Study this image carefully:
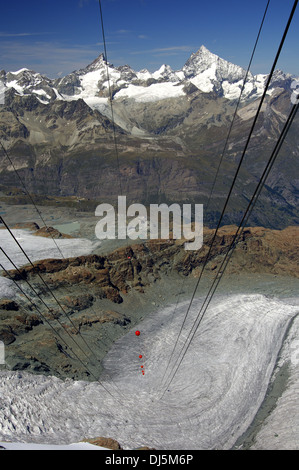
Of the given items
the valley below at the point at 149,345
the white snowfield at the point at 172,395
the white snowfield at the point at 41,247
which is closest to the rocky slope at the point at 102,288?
the valley below at the point at 149,345

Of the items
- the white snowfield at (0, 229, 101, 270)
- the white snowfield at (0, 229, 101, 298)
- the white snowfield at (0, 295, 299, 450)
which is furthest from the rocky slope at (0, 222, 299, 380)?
the white snowfield at (0, 229, 101, 270)

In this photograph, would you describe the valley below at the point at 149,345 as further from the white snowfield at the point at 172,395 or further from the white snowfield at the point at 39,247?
the white snowfield at the point at 39,247

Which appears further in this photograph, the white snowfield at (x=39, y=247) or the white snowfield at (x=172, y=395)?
the white snowfield at (x=39, y=247)

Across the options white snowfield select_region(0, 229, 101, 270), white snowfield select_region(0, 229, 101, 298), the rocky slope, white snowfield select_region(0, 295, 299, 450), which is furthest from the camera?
white snowfield select_region(0, 229, 101, 270)

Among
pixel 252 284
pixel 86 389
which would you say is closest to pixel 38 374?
pixel 86 389

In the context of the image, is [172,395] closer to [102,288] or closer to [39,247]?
[102,288]

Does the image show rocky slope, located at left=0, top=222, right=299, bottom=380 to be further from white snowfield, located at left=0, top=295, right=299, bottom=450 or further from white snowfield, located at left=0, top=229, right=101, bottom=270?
white snowfield, located at left=0, top=229, right=101, bottom=270
